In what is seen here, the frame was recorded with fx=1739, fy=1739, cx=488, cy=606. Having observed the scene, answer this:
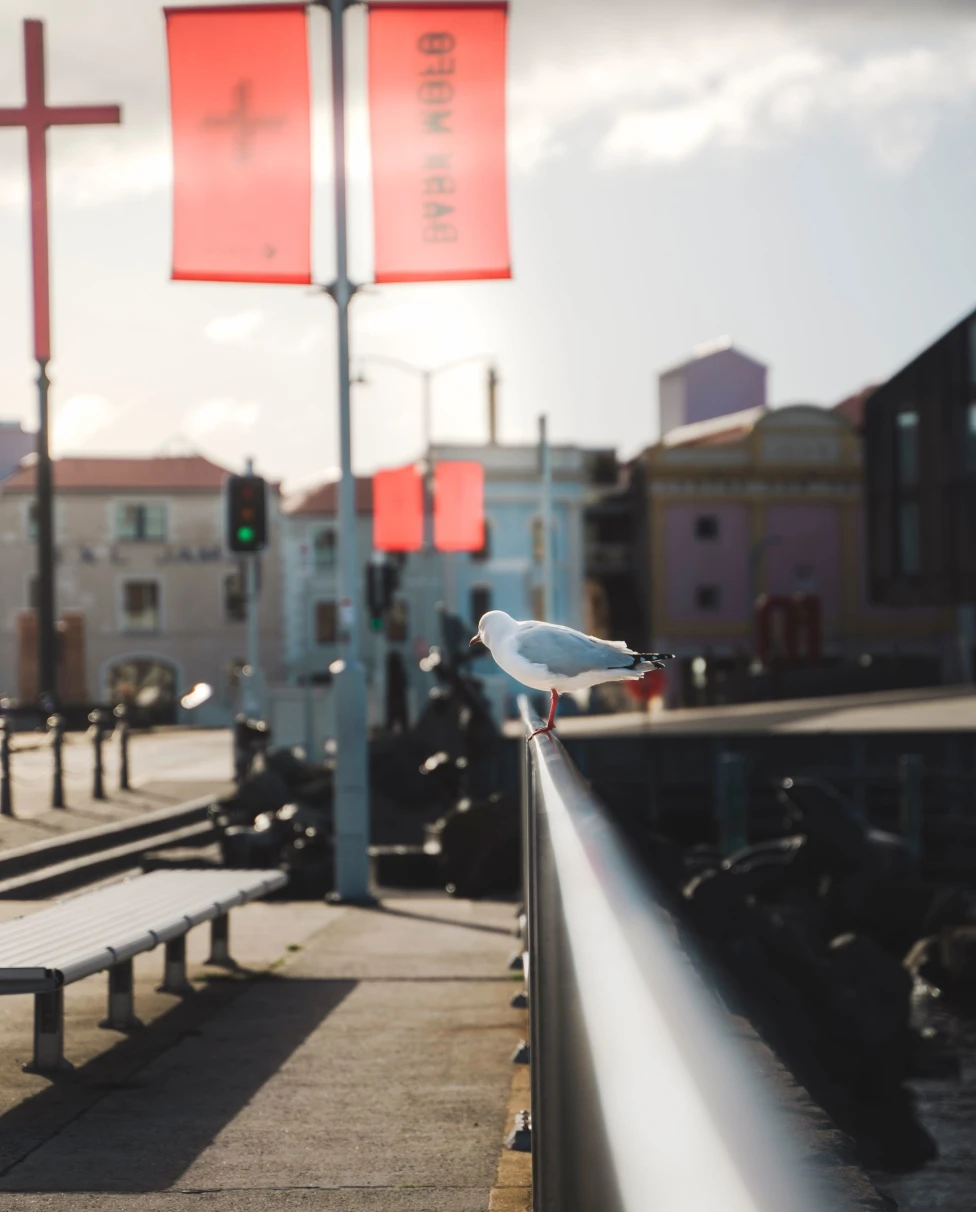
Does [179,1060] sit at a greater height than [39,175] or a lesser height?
lesser

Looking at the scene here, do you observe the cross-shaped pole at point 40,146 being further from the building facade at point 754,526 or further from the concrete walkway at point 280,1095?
the building facade at point 754,526

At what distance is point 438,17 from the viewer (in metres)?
14.7

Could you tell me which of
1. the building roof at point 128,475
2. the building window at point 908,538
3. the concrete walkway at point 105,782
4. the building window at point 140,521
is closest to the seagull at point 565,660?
the concrete walkway at point 105,782

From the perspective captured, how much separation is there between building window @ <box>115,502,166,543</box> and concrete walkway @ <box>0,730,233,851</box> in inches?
1331

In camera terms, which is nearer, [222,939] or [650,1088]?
[650,1088]

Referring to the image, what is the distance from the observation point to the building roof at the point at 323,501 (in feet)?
242

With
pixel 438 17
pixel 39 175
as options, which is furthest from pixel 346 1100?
pixel 39 175

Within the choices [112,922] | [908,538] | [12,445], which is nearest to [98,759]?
[112,922]

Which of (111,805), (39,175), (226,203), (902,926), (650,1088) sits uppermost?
(39,175)

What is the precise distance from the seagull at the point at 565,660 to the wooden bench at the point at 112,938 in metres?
1.88

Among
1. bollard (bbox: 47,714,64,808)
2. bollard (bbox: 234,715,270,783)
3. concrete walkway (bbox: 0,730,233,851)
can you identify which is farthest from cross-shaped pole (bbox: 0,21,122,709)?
bollard (bbox: 47,714,64,808)

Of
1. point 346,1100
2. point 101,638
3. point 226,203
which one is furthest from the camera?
point 101,638

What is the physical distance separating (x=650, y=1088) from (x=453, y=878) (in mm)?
14660

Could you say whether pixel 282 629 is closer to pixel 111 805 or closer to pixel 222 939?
pixel 111 805
